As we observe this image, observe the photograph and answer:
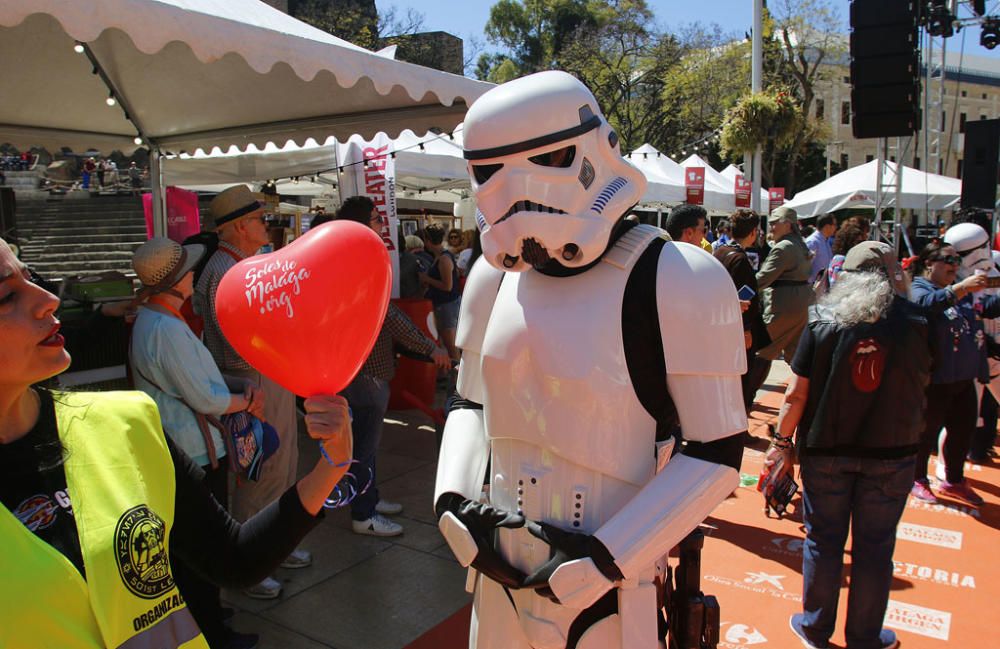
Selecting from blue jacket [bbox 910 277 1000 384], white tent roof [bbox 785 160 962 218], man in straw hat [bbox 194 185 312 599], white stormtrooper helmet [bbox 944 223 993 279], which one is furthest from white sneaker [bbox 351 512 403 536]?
white tent roof [bbox 785 160 962 218]

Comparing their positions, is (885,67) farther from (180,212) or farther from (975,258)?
(180,212)

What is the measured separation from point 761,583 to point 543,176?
307cm

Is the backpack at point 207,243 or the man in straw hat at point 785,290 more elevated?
the backpack at point 207,243

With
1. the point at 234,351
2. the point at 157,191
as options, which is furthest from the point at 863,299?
the point at 157,191

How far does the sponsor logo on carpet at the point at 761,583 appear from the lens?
12.1 feet

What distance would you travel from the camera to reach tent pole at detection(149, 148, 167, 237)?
6438 millimetres

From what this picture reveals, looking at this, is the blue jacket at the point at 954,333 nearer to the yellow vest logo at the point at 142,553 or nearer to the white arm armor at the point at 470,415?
the white arm armor at the point at 470,415

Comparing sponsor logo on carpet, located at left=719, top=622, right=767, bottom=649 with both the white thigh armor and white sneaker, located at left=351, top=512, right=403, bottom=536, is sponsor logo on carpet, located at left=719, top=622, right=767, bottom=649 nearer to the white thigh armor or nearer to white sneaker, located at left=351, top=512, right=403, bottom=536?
the white thigh armor

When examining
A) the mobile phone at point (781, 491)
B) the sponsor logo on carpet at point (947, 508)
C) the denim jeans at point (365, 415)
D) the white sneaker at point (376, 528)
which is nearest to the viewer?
the mobile phone at point (781, 491)

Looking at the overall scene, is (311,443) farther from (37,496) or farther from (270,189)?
(37,496)

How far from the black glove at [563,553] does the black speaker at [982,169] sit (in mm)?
11622

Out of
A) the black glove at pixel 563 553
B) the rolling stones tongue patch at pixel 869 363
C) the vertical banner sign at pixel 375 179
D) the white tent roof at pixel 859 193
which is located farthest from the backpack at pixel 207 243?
the white tent roof at pixel 859 193

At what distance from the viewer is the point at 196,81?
4.95m

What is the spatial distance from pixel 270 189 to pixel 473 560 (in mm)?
8225
